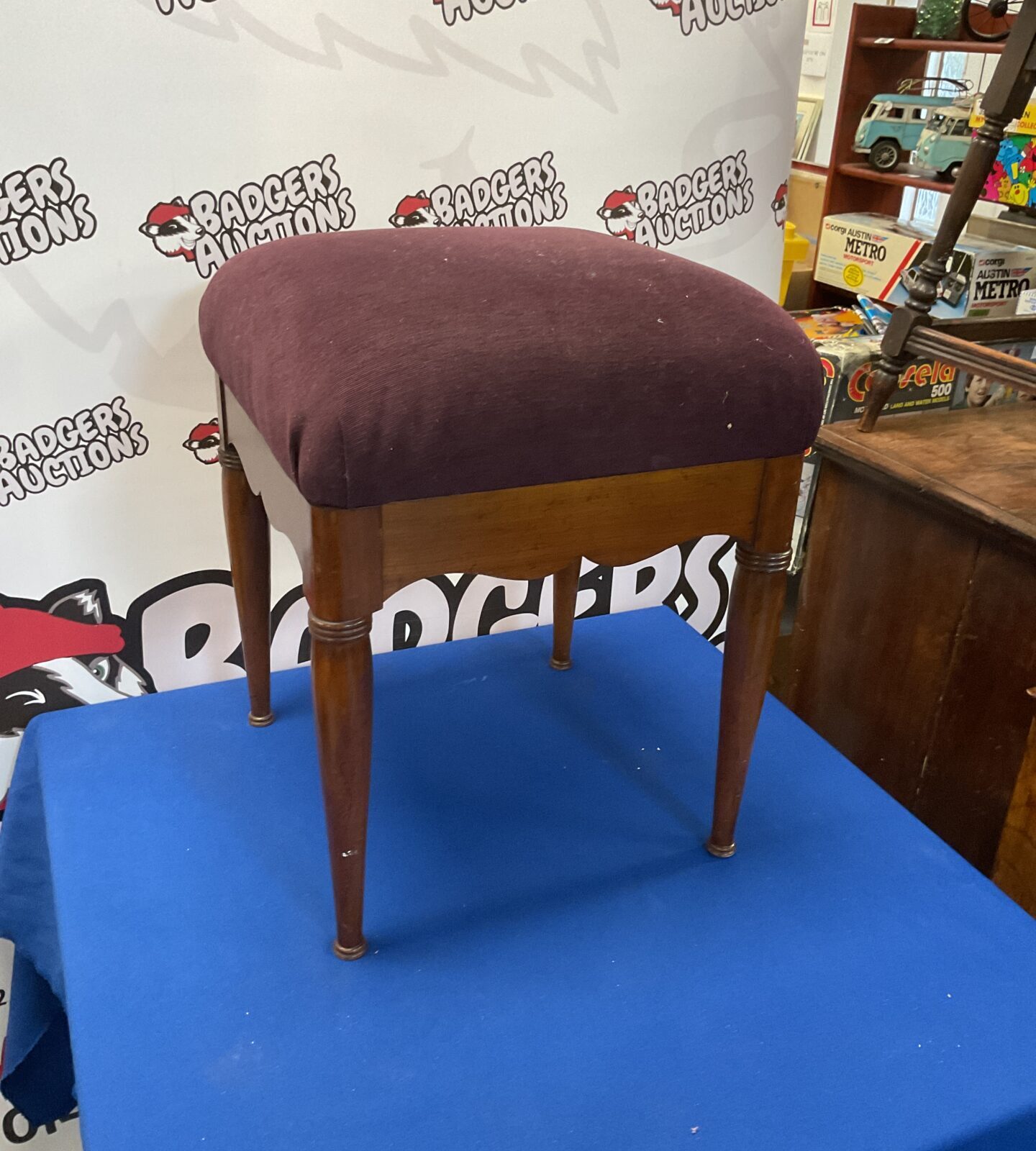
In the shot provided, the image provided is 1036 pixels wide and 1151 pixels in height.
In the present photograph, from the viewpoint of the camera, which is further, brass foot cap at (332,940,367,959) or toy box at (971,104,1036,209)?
toy box at (971,104,1036,209)

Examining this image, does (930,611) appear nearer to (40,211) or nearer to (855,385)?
(855,385)

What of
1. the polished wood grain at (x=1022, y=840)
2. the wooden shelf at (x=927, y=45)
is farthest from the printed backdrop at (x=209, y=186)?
the wooden shelf at (x=927, y=45)

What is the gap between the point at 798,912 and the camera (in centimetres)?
81

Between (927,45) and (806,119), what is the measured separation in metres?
0.90

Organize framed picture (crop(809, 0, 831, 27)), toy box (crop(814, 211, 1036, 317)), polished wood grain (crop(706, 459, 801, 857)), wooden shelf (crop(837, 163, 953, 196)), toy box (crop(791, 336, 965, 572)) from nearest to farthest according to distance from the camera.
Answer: polished wood grain (crop(706, 459, 801, 857)), toy box (crop(791, 336, 965, 572)), toy box (crop(814, 211, 1036, 317)), wooden shelf (crop(837, 163, 953, 196)), framed picture (crop(809, 0, 831, 27))

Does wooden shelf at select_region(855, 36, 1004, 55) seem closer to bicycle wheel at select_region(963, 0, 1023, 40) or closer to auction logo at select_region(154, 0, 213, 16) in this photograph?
bicycle wheel at select_region(963, 0, 1023, 40)

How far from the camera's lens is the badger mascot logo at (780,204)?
1.19 metres

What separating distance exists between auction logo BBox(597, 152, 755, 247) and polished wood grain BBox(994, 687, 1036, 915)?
623 millimetres

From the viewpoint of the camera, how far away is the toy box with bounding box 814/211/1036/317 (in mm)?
1794

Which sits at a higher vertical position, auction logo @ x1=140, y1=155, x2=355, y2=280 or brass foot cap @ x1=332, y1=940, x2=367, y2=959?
auction logo @ x1=140, y1=155, x2=355, y2=280

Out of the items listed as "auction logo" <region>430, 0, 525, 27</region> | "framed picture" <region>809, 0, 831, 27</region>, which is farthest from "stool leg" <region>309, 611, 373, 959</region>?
"framed picture" <region>809, 0, 831, 27</region>

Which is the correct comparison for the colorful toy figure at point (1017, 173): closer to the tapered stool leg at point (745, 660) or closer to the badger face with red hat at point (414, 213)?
the badger face with red hat at point (414, 213)

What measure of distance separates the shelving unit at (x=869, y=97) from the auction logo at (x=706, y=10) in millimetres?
1547

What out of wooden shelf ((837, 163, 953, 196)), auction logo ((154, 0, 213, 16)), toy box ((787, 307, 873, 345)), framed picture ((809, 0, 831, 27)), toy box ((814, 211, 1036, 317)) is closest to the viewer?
auction logo ((154, 0, 213, 16))
